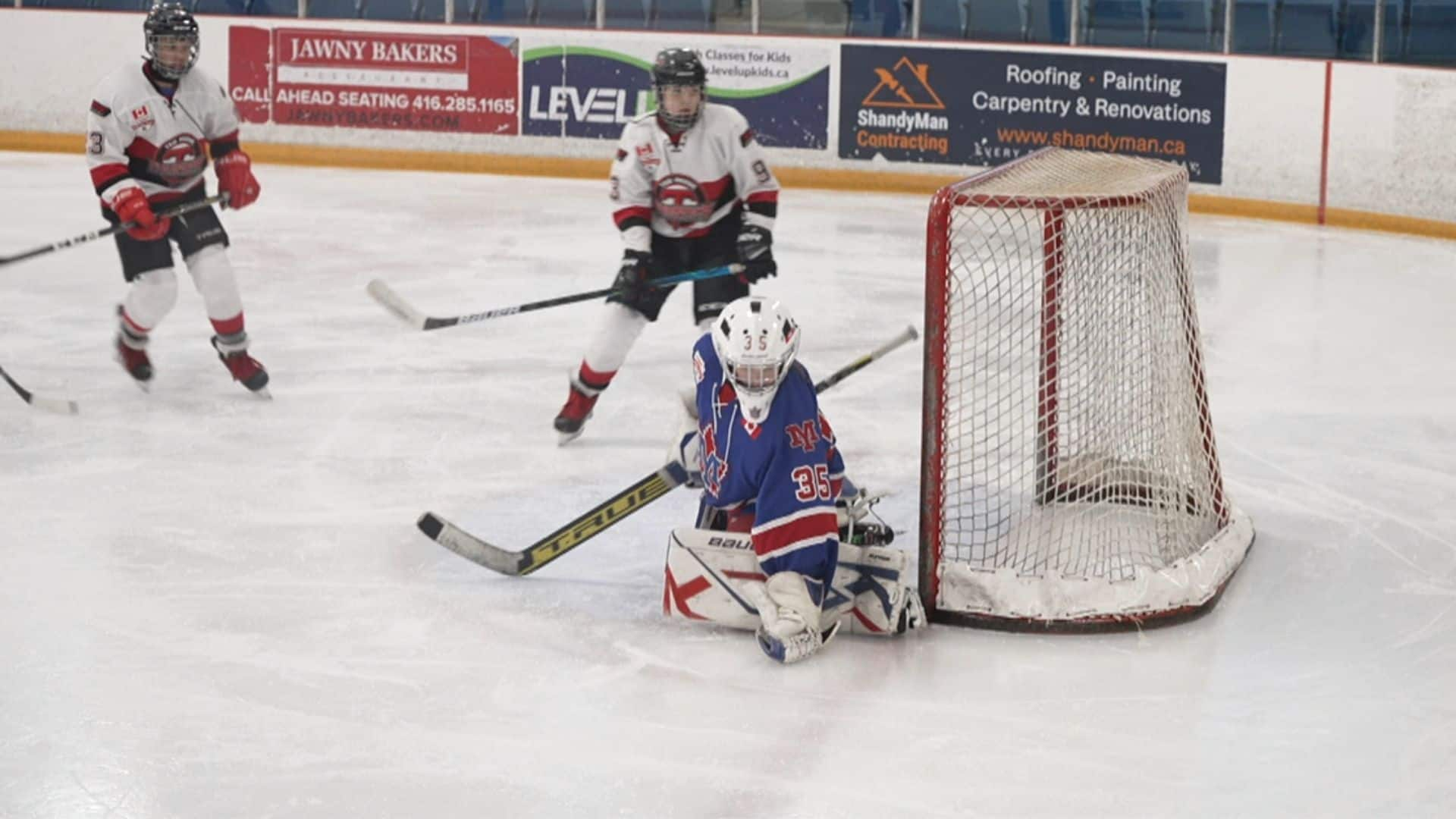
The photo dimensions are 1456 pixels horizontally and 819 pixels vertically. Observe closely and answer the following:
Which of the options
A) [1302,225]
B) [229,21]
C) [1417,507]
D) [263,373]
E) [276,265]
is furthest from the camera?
[229,21]

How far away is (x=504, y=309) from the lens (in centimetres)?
537

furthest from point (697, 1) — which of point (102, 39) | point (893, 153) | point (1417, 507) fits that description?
point (1417, 507)

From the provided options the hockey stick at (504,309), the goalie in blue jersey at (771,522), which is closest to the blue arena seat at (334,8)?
the hockey stick at (504,309)

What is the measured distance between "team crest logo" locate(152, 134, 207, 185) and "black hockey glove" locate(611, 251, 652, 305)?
4.26 ft

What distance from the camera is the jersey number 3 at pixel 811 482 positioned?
11.0ft

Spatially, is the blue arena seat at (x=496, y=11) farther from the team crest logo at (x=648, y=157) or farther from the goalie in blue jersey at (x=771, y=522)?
the goalie in blue jersey at (x=771, y=522)

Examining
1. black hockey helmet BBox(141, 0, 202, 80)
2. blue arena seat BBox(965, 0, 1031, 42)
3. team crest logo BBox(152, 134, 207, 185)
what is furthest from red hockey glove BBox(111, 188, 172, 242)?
blue arena seat BBox(965, 0, 1031, 42)

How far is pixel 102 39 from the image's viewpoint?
33.2 ft

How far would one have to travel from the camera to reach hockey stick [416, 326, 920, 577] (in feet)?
12.0

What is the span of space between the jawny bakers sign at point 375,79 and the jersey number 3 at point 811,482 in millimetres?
6735

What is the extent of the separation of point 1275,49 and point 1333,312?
249 centimetres

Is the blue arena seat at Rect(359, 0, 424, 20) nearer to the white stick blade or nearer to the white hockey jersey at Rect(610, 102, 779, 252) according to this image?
the white stick blade

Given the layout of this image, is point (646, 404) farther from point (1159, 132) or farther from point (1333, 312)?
point (1159, 132)

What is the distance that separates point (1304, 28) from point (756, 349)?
6.30 m
